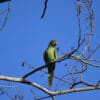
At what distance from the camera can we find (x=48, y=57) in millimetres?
6461

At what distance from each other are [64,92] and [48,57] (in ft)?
6.83

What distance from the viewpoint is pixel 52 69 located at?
18.5 ft

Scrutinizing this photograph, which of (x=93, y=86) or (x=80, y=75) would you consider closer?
(x=93, y=86)

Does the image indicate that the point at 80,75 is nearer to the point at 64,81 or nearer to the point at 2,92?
the point at 64,81

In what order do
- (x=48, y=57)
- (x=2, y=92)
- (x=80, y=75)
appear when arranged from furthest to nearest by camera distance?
(x=48, y=57) < (x=2, y=92) < (x=80, y=75)

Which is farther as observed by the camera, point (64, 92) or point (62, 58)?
point (64, 92)

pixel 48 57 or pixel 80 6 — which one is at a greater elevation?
pixel 80 6

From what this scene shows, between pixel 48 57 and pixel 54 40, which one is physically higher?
pixel 54 40

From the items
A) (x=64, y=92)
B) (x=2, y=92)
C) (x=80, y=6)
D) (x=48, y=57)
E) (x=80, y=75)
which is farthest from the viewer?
(x=48, y=57)

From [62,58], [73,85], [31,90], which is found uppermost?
[62,58]

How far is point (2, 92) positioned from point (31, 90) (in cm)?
66

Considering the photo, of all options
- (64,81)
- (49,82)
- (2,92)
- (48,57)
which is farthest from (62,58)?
(48,57)

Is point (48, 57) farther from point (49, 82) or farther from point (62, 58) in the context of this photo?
point (62, 58)

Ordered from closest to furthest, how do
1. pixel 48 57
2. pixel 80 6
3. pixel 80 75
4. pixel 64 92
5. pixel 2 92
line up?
1. pixel 80 6
2. pixel 64 92
3. pixel 80 75
4. pixel 2 92
5. pixel 48 57
